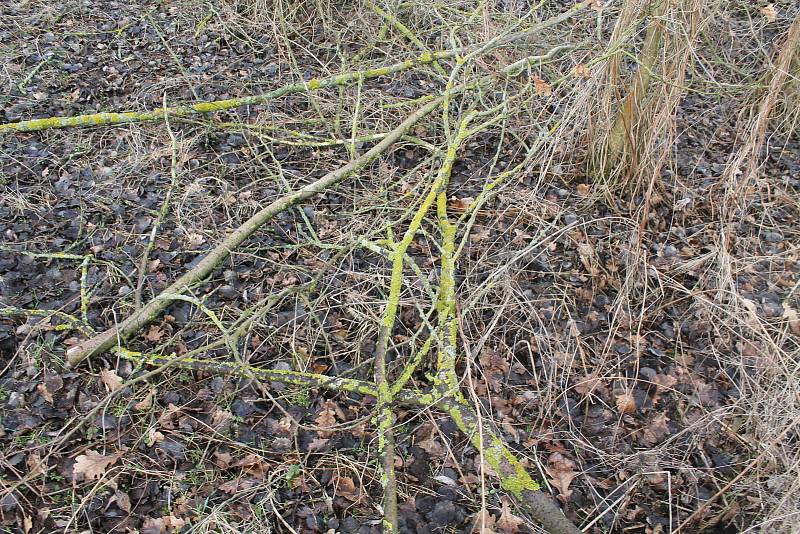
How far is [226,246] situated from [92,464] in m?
1.24

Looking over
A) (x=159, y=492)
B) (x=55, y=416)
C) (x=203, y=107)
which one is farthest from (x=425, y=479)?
(x=203, y=107)

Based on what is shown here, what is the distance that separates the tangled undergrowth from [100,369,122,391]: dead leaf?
0.03 ft

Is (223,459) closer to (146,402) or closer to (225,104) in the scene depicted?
(146,402)

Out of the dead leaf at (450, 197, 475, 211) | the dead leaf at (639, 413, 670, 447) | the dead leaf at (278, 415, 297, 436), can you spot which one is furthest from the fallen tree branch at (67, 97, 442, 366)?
the dead leaf at (639, 413, 670, 447)

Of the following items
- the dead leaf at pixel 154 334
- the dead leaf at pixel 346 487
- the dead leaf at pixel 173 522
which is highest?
the dead leaf at pixel 154 334

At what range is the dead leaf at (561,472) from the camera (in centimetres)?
247

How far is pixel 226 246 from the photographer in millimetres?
3170

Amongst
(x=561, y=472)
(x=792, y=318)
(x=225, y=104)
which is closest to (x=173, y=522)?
(x=561, y=472)

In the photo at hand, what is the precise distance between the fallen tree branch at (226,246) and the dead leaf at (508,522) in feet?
5.81

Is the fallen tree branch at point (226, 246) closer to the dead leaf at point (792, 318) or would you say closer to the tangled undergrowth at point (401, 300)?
the tangled undergrowth at point (401, 300)

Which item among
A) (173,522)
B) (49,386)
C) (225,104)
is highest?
(225,104)

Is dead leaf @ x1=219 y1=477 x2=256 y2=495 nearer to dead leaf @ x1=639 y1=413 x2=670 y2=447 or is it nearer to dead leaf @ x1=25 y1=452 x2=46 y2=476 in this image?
dead leaf @ x1=25 y1=452 x2=46 y2=476

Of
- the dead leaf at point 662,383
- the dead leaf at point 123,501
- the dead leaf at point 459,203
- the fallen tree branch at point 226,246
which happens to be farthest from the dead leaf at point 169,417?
the dead leaf at point 662,383

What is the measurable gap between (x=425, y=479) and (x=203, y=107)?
281 cm
